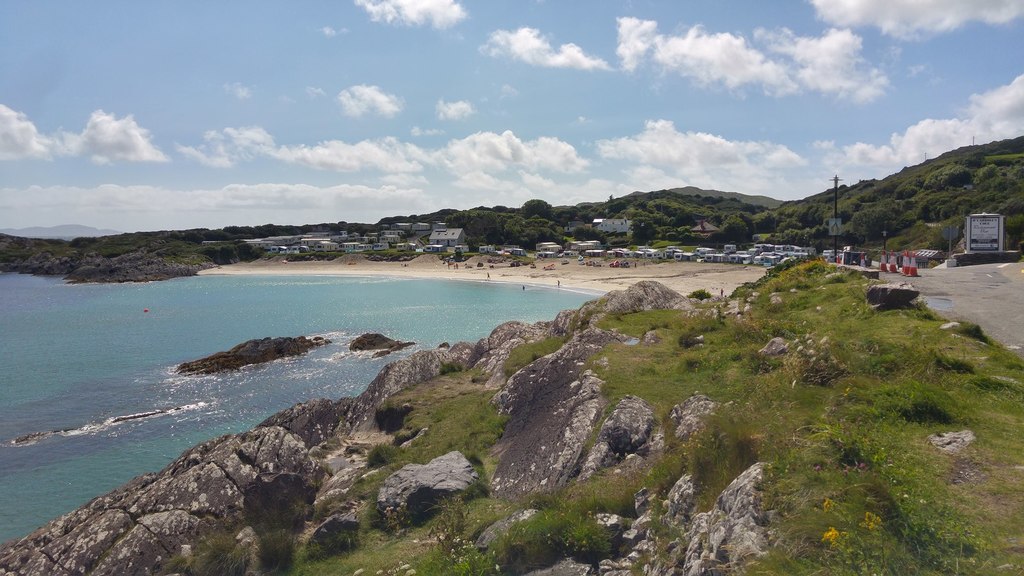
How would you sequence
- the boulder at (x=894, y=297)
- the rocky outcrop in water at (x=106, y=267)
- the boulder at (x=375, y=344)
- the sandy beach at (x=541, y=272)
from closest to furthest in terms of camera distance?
the boulder at (x=894, y=297), the boulder at (x=375, y=344), the sandy beach at (x=541, y=272), the rocky outcrop in water at (x=106, y=267)

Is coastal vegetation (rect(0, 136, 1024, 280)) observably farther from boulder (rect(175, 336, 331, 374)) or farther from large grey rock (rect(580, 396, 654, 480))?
boulder (rect(175, 336, 331, 374))

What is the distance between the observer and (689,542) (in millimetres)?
6879

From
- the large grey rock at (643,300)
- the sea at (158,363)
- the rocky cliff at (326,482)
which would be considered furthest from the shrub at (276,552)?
the large grey rock at (643,300)

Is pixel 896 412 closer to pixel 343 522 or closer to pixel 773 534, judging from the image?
pixel 773 534

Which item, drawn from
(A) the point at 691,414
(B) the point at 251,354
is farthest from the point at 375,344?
(A) the point at 691,414

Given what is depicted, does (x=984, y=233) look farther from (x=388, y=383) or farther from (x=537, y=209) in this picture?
(x=537, y=209)

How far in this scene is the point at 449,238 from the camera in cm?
13412

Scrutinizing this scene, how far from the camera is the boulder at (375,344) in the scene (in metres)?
40.4

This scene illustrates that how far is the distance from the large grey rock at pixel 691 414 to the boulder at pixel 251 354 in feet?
110

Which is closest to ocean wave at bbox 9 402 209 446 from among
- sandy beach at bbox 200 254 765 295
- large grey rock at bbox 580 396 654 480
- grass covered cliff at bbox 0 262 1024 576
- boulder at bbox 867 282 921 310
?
grass covered cliff at bbox 0 262 1024 576

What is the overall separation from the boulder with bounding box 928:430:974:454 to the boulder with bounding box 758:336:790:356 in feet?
17.9

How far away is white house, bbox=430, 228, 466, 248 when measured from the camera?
13362cm

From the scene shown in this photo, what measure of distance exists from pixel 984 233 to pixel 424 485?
118 ft

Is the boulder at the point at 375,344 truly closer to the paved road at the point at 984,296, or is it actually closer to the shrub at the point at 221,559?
the shrub at the point at 221,559
